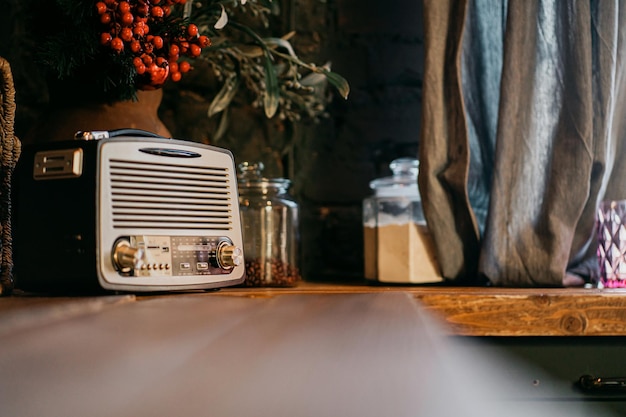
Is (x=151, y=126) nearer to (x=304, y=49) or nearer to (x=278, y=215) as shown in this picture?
(x=278, y=215)

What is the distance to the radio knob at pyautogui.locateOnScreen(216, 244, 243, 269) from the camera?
0.98m

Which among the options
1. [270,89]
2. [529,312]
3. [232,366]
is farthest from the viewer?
[270,89]

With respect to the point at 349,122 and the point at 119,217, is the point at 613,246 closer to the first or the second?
the point at 349,122

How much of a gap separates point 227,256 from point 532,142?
58 cm

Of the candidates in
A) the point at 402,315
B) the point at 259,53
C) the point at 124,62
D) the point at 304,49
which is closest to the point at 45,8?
the point at 124,62

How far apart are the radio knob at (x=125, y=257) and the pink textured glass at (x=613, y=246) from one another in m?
0.77

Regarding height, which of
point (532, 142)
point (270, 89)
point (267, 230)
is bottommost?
point (267, 230)

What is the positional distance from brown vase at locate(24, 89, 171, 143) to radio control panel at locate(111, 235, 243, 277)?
278 millimetres

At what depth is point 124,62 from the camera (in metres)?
1.04

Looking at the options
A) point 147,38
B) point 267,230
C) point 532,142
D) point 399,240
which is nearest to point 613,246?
point 532,142

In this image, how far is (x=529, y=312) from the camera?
97 cm

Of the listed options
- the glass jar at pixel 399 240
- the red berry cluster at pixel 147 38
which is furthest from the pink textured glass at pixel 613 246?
the red berry cluster at pixel 147 38

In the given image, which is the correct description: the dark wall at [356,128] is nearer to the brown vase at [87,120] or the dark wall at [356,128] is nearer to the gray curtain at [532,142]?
the gray curtain at [532,142]

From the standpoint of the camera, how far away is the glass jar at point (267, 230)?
1.22 metres
